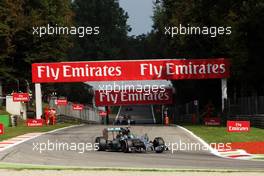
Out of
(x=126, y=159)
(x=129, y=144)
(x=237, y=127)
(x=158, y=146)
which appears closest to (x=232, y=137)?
(x=237, y=127)

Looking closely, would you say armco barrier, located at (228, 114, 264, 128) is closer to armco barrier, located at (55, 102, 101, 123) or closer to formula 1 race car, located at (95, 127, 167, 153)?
formula 1 race car, located at (95, 127, 167, 153)

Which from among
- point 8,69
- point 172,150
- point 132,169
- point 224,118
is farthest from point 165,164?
point 8,69

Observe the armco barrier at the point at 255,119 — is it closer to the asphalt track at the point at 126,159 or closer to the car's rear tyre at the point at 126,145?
the asphalt track at the point at 126,159

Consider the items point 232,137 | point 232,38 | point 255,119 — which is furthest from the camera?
point 232,38

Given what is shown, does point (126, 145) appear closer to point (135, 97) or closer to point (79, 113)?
point (135, 97)

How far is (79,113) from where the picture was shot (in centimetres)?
7500

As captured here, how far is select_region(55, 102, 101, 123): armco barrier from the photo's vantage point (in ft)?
208

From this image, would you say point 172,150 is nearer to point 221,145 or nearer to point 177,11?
point 221,145

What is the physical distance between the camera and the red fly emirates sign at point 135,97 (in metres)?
66.1

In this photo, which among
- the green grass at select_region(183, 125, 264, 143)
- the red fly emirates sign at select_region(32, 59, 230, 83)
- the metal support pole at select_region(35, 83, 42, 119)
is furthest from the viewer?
the metal support pole at select_region(35, 83, 42, 119)

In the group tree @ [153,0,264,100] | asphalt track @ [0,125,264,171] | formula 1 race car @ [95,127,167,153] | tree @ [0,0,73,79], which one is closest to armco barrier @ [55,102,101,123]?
tree @ [0,0,73,79]

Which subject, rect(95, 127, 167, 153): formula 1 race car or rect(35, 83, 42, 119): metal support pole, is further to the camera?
rect(35, 83, 42, 119): metal support pole

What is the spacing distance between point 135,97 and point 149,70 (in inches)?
745

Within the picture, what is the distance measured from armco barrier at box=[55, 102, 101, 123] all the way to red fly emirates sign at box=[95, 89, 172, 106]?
337 cm
